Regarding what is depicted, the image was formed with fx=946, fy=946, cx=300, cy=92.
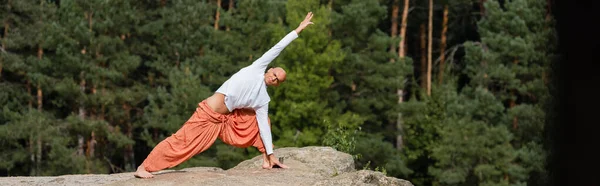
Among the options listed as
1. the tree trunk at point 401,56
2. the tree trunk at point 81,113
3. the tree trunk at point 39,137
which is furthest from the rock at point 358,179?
the tree trunk at point 401,56

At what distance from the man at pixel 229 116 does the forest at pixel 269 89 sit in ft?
62.9

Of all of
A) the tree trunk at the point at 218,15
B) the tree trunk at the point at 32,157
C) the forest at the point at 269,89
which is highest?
the tree trunk at the point at 218,15

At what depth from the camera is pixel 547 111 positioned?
863mm

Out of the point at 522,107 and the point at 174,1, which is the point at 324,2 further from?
the point at 522,107

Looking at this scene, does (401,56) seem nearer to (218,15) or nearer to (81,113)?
(218,15)

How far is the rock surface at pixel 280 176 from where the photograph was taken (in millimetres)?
6250

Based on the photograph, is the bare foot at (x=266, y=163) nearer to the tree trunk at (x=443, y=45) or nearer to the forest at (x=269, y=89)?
the forest at (x=269, y=89)

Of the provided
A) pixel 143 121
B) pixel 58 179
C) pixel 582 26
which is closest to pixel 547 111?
pixel 582 26

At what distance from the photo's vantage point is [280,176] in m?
6.76

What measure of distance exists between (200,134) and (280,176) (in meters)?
0.65

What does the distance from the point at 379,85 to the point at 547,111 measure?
3036 centimetres

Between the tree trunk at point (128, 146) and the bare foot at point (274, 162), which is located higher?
the bare foot at point (274, 162)

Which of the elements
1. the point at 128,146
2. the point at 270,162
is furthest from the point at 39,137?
the point at 270,162

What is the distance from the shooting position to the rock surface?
625cm
